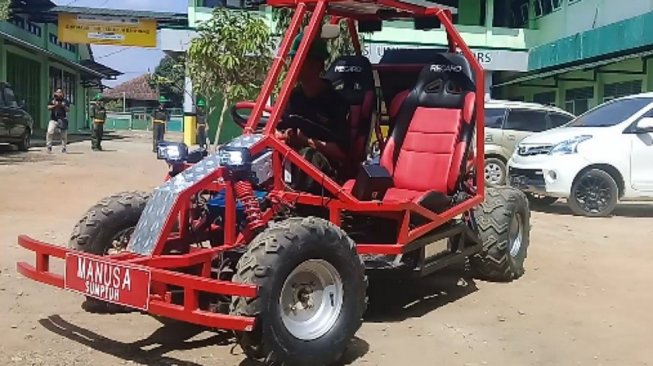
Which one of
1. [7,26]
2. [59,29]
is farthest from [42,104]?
[7,26]

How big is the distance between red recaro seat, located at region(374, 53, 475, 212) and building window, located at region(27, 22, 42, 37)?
33.1 m

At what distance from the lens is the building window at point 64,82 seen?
39938 mm

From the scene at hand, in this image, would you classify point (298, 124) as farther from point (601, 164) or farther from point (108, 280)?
point (601, 164)

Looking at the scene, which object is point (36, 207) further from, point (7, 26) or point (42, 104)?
point (42, 104)

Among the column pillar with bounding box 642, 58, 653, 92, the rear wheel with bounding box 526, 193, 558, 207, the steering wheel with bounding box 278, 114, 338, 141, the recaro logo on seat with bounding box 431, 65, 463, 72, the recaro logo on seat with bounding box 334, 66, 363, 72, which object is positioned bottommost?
the rear wheel with bounding box 526, 193, 558, 207

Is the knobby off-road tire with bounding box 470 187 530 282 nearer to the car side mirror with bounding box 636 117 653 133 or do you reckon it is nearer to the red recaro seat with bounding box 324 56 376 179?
the red recaro seat with bounding box 324 56 376 179

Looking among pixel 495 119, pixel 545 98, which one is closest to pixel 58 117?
pixel 495 119

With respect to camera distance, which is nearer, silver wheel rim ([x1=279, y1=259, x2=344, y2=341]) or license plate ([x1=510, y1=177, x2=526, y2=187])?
silver wheel rim ([x1=279, y1=259, x2=344, y2=341])

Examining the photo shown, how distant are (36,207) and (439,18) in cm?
683

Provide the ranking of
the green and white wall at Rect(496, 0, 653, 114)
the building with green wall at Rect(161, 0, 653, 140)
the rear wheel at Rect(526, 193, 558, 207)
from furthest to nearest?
the building with green wall at Rect(161, 0, 653, 140) < the green and white wall at Rect(496, 0, 653, 114) < the rear wheel at Rect(526, 193, 558, 207)

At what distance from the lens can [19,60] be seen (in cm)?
3469

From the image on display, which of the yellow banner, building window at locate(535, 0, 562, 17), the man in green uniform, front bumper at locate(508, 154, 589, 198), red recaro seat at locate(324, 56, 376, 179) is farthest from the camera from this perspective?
the yellow banner

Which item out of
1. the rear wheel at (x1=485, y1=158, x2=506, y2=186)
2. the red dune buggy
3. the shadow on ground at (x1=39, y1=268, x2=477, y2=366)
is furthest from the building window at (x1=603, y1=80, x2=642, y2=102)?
the shadow on ground at (x1=39, y1=268, x2=477, y2=366)

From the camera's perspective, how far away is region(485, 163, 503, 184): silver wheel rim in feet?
51.3
